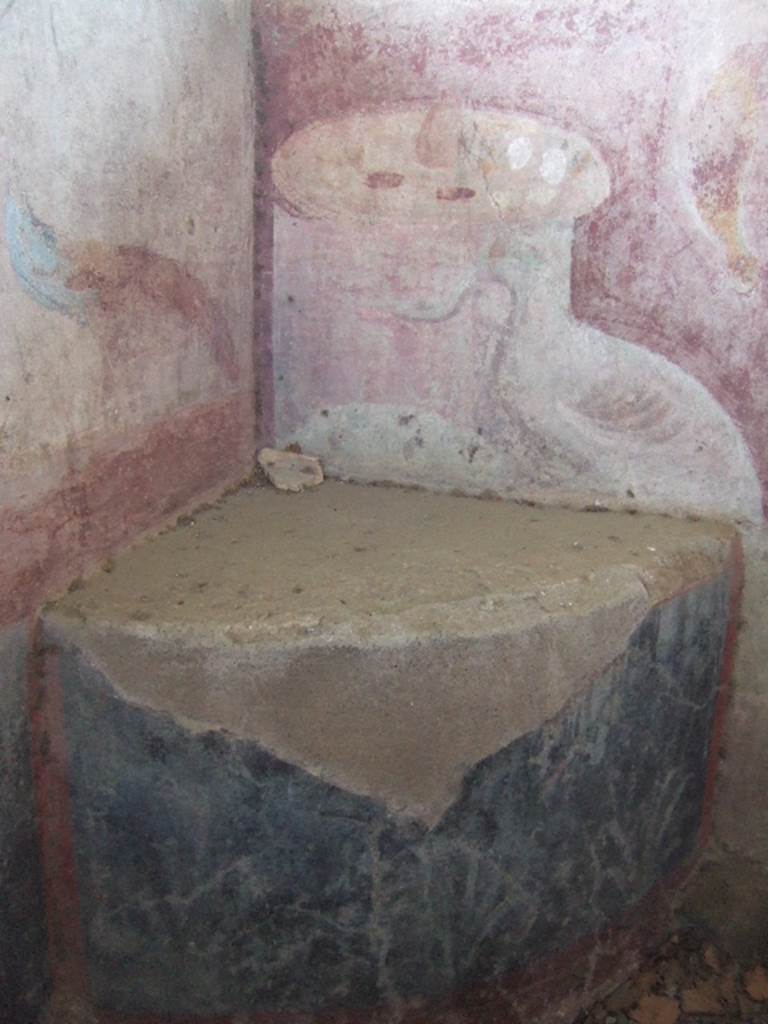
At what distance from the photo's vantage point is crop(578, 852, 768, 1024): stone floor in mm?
2553

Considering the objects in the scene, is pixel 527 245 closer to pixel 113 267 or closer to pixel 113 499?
pixel 113 267

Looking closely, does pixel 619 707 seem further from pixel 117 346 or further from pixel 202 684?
pixel 117 346

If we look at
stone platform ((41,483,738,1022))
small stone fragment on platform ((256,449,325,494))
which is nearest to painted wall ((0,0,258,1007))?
stone platform ((41,483,738,1022))

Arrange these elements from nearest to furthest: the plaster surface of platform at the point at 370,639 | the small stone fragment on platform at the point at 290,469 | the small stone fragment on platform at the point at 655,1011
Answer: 1. the plaster surface of platform at the point at 370,639
2. the small stone fragment on platform at the point at 655,1011
3. the small stone fragment on platform at the point at 290,469

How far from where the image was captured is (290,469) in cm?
287

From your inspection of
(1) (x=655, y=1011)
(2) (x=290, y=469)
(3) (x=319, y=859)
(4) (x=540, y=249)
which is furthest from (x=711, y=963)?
(4) (x=540, y=249)

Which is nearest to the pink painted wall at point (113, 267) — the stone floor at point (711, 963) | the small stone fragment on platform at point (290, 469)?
the small stone fragment on platform at point (290, 469)

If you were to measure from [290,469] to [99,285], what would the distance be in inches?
37.4

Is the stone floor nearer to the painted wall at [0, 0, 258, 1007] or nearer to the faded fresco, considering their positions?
the faded fresco

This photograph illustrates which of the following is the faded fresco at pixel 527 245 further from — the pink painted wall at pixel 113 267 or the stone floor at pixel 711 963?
the stone floor at pixel 711 963

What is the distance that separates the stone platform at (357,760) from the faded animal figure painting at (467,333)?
35 centimetres

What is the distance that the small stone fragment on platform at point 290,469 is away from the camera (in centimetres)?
282

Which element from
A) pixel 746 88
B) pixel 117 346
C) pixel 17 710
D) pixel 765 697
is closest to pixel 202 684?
pixel 17 710

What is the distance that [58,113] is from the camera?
Result: 1846mm
